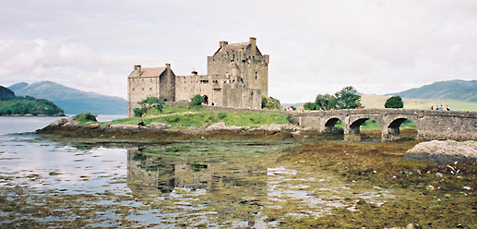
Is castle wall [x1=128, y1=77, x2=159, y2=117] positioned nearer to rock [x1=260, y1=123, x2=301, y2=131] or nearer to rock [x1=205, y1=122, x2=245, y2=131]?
rock [x1=205, y1=122, x2=245, y2=131]

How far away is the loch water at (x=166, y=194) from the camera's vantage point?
15.6 meters

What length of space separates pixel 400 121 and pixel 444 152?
35.1m

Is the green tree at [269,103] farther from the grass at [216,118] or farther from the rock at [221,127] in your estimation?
the rock at [221,127]

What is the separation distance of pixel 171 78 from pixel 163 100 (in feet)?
21.6

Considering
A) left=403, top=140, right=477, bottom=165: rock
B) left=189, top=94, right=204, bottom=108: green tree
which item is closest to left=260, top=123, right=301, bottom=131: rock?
left=189, top=94, right=204, bottom=108: green tree

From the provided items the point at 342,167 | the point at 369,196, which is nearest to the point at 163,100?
the point at 342,167

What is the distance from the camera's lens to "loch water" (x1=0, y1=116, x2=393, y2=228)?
1562 cm

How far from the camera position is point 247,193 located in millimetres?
20250

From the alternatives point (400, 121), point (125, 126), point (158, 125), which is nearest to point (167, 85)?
point (158, 125)

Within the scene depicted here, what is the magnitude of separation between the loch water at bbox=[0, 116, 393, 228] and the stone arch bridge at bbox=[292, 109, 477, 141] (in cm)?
2691

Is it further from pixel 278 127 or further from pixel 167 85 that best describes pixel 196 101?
pixel 278 127

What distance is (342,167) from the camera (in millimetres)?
27484

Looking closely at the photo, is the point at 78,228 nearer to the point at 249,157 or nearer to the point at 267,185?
the point at 267,185

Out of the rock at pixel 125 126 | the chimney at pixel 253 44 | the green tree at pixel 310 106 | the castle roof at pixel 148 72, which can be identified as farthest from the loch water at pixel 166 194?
the green tree at pixel 310 106
